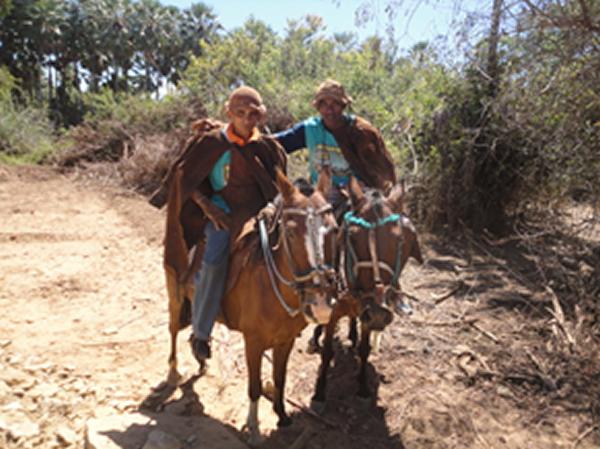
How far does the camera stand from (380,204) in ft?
10.8

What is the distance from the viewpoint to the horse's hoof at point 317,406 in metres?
4.17

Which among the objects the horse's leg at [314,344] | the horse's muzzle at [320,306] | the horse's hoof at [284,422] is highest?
the horse's muzzle at [320,306]

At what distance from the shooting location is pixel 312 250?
2777 mm

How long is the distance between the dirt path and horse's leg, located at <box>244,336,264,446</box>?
15cm

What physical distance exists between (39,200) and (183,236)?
11077mm

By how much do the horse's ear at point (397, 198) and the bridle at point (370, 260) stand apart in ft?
0.60

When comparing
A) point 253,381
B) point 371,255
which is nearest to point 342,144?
point 371,255

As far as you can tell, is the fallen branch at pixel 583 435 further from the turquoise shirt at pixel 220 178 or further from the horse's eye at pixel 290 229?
the turquoise shirt at pixel 220 178

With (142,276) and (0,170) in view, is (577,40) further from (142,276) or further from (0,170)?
(0,170)

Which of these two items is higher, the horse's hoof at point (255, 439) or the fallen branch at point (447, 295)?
the fallen branch at point (447, 295)

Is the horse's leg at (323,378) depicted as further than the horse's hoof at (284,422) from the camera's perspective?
Yes

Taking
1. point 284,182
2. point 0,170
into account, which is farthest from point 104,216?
point 284,182

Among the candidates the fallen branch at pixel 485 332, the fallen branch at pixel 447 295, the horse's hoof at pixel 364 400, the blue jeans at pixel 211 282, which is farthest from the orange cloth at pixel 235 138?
the fallen branch at pixel 447 295

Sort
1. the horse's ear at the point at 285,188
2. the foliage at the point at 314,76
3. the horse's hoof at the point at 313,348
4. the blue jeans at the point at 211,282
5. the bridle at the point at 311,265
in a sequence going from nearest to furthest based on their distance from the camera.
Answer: the bridle at the point at 311,265, the horse's ear at the point at 285,188, the blue jeans at the point at 211,282, the horse's hoof at the point at 313,348, the foliage at the point at 314,76
